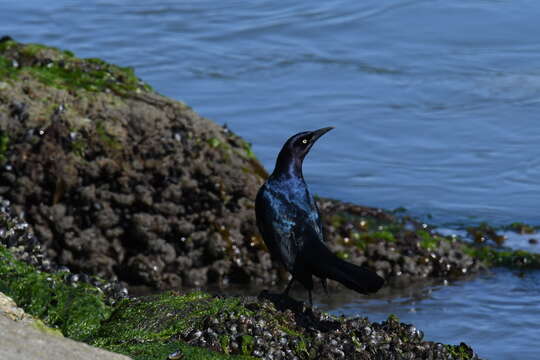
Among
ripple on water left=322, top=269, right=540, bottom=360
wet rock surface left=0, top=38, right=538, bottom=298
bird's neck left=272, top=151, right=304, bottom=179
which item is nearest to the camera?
bird's neck left=272, top=151, right=304, bottom=179

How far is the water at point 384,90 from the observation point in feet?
29.3

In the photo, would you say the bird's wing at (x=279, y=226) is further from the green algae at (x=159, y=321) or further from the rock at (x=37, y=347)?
the rock at (x=37, y=347)

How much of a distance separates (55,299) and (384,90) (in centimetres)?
857

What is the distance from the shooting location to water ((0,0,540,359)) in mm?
8945

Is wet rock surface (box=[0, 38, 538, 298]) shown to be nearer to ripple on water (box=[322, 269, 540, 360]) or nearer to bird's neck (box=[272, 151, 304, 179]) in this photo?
ripple on water (box=[322, 269, 540, 360])

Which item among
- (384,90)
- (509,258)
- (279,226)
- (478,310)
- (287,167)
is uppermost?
(384,90)

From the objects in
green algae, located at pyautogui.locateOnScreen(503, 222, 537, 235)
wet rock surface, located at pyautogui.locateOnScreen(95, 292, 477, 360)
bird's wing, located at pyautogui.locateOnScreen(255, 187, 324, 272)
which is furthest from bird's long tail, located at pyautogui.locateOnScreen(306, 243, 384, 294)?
green algae, located at pyautogui.locateOnScreen(503, 222, 537, 235)

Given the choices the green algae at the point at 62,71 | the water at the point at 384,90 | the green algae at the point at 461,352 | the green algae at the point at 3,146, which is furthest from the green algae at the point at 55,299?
the green algae at the point at 62,71

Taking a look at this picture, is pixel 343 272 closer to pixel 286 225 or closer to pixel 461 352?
pixel 286 225

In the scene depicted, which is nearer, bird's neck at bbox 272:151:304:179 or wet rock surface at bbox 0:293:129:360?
wet rock surface at bbox 0:293:129:360

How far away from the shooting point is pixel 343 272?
225 inches

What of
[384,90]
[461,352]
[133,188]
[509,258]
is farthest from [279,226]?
[384,90]

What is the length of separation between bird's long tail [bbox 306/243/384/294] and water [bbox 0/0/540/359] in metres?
2.03

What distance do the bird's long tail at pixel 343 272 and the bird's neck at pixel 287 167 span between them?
0.54 meters
